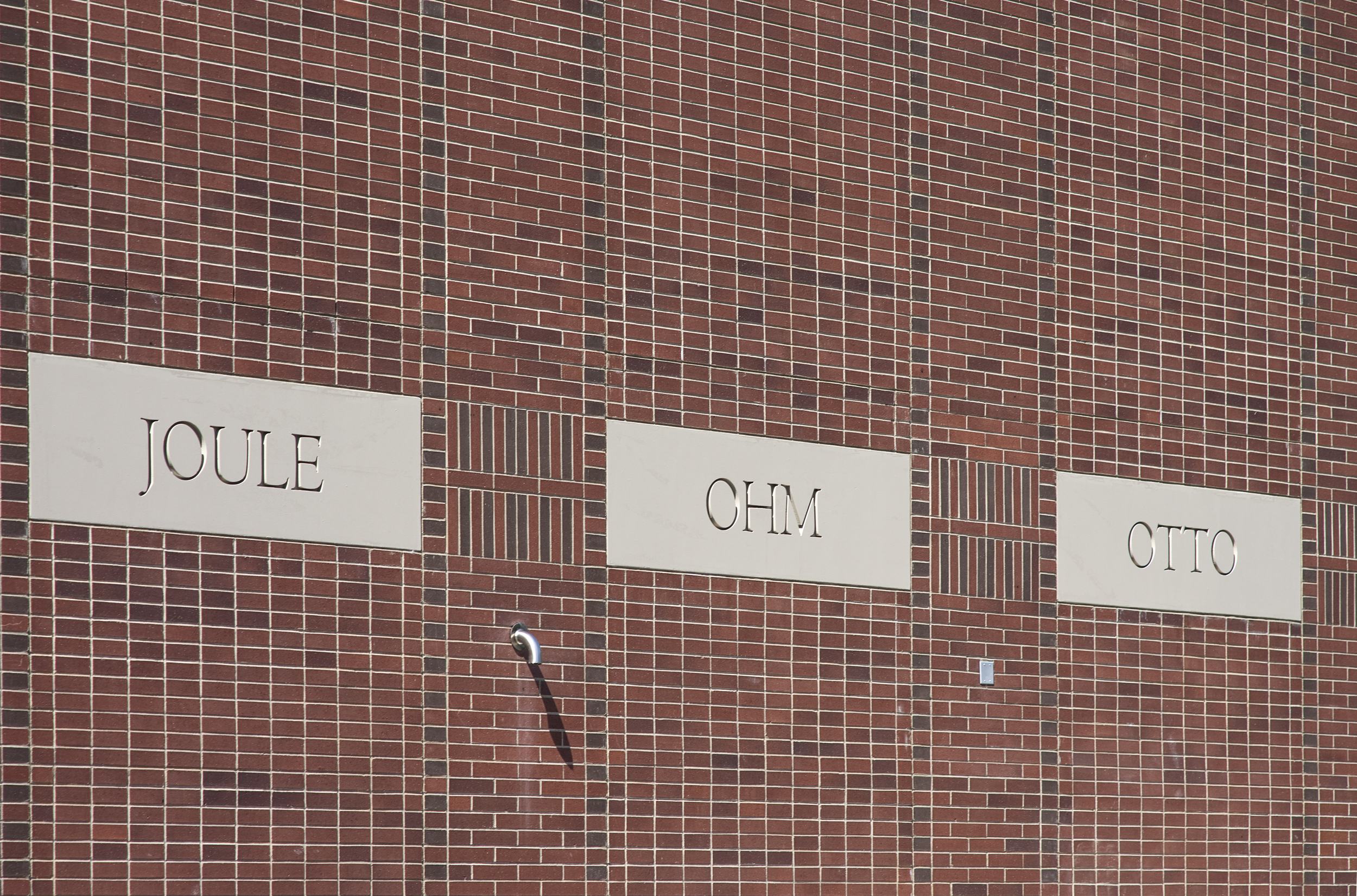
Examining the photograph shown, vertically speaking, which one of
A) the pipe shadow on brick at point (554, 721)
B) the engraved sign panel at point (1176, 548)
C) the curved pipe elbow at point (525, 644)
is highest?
the engraved sign panel at point (1176, 548)

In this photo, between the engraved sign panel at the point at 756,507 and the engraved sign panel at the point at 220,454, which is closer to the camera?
the engraved sign panel at the point at 220,454

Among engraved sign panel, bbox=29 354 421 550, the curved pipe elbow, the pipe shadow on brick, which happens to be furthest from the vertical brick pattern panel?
engraved sign panel, bbox=29 354 421 550

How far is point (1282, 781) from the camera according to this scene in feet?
49.0

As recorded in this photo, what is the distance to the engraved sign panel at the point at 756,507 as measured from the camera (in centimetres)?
1236

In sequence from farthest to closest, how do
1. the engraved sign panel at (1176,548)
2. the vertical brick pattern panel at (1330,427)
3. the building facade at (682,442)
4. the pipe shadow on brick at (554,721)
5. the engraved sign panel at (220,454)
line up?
the vertical brick pattern panel at (1330,427), the engraved sign panel at (1176,548), the pipe shadow on brick at (554,721), the building facade at (682,442), the engraved sign panel at (220,454)

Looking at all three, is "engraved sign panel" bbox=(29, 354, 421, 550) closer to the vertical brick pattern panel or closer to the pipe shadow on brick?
the pipe shadow on brick

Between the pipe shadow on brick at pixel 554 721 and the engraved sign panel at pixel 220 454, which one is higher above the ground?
the engraved sign panel at pixel 220 454

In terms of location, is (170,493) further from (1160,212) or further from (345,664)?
(1160,212)

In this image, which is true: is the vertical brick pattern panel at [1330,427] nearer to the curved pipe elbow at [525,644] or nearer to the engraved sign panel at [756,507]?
the engraved sign panel at [756,507]

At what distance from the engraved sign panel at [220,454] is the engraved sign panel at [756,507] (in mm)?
1581

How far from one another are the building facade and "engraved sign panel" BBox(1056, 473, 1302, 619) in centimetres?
4

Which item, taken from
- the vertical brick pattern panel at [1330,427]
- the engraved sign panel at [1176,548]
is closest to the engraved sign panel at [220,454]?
the engraved sign panel at [1176,548]

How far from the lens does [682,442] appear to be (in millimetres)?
12594

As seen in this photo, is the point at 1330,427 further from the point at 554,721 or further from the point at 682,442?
the point at 554,721
